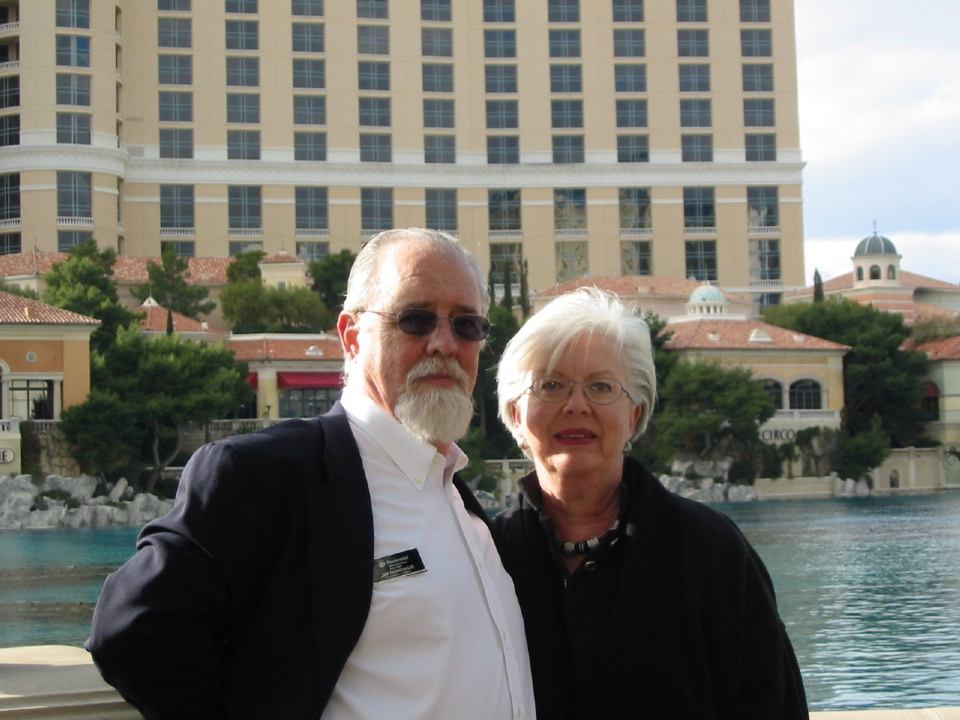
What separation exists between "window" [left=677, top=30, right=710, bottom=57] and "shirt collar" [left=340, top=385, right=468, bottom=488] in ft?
220

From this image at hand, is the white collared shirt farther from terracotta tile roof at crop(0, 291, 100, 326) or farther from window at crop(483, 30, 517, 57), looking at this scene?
window at crop(483, 30, 517, 57)

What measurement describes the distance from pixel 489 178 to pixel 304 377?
23885 millimetres

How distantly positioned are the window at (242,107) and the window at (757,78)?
22.1 m

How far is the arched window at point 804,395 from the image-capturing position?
5147 centimetres

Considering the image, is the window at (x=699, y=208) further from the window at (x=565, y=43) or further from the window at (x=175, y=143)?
the window at (x=175, y=143)

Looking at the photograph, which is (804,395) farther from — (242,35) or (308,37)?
(242,35)

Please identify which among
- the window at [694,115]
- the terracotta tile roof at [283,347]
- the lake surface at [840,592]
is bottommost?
the lake surface at [840,592]

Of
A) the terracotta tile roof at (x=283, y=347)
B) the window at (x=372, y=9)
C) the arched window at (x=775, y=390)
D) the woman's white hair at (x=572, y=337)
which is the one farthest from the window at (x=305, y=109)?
the woman's white hair at (x=572, y=337)

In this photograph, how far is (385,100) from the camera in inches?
2618

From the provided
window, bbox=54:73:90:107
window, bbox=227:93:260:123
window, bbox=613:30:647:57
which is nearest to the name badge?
window, bbox=54:73:90:107

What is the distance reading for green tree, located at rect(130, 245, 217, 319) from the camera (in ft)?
172

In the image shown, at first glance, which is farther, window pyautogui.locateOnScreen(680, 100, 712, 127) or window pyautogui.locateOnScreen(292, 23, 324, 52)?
window pyautogui.locateOnScreen(680, 100, 712, 127)

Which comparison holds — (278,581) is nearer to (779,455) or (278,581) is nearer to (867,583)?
(867,583)

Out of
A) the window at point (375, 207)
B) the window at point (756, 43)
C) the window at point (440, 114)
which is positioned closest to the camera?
the window at point (375, 207)
